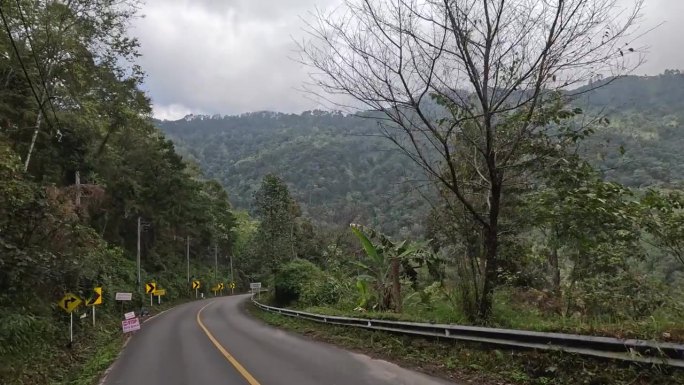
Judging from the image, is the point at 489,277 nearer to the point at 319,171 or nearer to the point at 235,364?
the point at 235,364

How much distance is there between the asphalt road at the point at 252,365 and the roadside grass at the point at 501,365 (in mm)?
540

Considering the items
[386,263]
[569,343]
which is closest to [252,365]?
[569,343]

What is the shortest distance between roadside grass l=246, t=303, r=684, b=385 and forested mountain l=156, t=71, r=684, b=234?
3.41m

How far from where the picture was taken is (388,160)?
102 meters

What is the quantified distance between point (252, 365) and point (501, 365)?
5611 mm

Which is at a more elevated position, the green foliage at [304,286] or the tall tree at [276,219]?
the tall tree at [276,219]

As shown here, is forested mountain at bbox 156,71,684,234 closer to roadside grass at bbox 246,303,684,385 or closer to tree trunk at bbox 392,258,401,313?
tree trunk at bbox 392,258,401,313

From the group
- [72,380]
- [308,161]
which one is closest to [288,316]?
[72,380]

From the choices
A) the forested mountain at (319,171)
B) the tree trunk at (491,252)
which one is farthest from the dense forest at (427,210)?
the forested mountain at (319,171)

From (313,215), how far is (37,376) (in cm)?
9620

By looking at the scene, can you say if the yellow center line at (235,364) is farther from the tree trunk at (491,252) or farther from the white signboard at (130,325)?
the white signboard at (130,325)

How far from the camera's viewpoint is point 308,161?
154 meters

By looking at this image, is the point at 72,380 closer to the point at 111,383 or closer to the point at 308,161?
the point at 111,383

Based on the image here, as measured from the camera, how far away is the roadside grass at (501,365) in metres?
6.05
